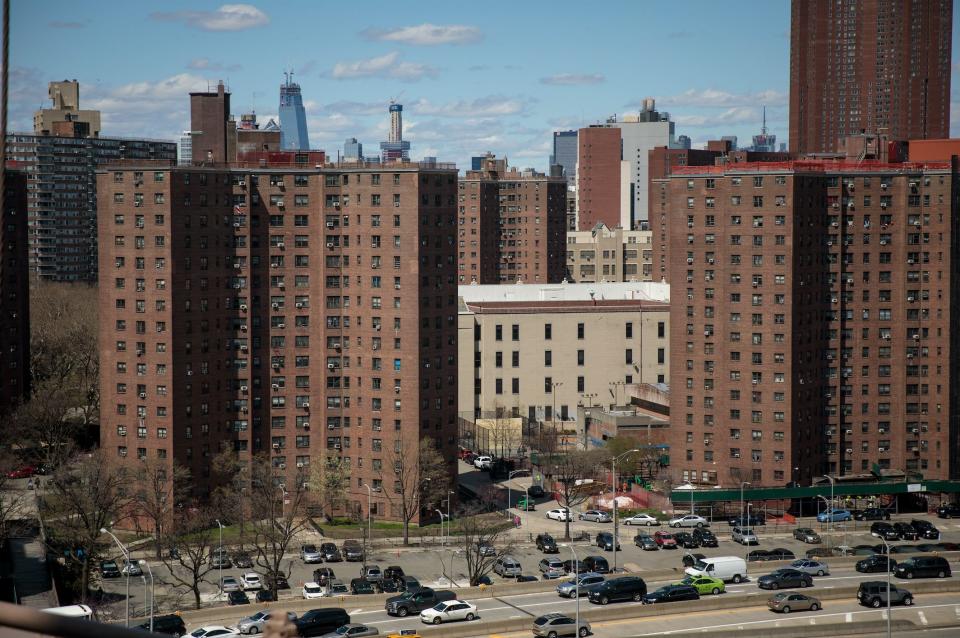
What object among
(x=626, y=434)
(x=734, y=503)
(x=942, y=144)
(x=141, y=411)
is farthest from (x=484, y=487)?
(x=942, y=144)

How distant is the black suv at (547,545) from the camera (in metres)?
98.5

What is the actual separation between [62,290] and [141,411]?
94784mm

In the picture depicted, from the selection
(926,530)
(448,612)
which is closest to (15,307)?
(448,612)

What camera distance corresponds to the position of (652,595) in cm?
7788

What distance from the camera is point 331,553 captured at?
97562 millimetres

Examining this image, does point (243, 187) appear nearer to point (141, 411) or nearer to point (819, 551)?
point (141, 411)

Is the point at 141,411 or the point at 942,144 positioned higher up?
the point at 942,144

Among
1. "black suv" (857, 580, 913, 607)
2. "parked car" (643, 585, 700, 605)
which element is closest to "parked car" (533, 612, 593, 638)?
"parked car" (643, 585, 700, 605)

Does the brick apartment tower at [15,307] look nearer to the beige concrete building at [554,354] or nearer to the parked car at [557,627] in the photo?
the beige concrete building at [554,354]

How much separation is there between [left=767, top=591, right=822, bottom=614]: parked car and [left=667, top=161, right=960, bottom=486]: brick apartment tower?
3468 cm

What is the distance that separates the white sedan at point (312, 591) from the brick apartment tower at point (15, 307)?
54.2 metres

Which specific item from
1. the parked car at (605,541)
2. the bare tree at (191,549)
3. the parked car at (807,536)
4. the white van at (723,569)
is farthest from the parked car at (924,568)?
the bare tree at (191,549)

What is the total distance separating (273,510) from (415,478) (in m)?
14.9

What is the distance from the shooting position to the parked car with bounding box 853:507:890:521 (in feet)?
365
